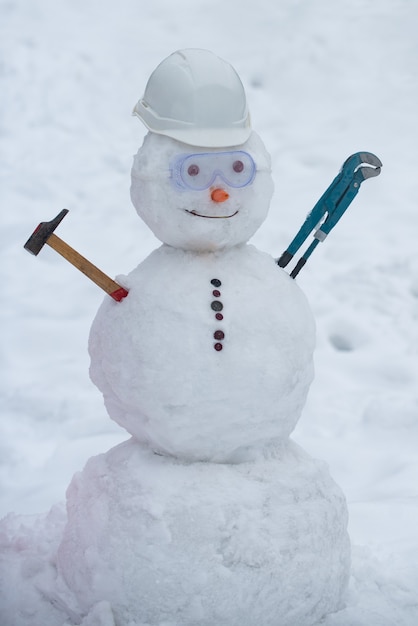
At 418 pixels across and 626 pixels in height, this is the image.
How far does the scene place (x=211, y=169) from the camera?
1.84 metres

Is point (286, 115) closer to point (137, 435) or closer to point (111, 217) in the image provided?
point (111, 217)

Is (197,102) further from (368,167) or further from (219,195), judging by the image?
(368,167)

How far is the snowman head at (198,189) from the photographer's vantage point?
1.83 m

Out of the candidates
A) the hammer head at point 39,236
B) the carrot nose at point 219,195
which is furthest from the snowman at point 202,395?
the hammer head at point 39,236

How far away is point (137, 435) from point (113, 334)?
0.70ft

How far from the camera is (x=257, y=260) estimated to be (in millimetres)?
1970

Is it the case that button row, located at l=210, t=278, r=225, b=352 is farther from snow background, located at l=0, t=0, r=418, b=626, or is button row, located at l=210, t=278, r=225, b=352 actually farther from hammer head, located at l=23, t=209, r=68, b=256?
snow background, located at l=0, t=0, r=418, b=626

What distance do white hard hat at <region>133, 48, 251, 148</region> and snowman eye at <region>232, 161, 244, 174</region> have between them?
4 cm

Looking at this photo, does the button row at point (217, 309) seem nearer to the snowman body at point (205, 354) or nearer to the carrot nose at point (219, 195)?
the snowman body at point (205, 354)

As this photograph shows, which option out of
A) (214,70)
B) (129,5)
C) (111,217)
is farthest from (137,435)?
(129,5)

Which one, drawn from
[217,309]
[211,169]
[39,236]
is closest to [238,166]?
[211,169]

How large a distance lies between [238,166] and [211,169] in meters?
0.05

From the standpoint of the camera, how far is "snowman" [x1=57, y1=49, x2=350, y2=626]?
72.4 inches

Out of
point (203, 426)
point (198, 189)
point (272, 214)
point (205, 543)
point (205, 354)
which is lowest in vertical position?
point (272, 214)
